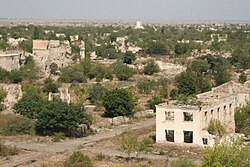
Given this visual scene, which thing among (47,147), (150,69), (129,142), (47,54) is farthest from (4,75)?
(129,142)

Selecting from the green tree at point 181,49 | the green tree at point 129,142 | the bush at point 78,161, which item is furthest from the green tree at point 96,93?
the green tree at point 181,49

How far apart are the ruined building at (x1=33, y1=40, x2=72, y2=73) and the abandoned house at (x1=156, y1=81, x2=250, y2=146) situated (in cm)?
3030

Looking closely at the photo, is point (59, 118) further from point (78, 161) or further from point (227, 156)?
point (227, 156)

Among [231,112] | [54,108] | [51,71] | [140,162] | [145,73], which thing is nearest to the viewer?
[140,162]

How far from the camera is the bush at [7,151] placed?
1106 inches

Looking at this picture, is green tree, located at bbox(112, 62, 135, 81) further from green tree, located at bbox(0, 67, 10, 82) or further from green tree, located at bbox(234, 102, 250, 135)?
green tree, located at bbox(234, 102, 250, 135)

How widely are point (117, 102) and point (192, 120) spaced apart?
7950mm

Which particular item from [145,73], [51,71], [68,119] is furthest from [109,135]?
[145,73]

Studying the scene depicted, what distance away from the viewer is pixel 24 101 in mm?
36062

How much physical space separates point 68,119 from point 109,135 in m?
2.90

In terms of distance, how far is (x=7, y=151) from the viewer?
1114 inches

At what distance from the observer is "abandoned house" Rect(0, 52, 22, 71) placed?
2146 inches

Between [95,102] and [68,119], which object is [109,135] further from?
[95,102]

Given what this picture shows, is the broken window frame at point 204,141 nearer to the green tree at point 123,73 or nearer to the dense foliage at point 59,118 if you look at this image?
the dense foliage at point 59,118
